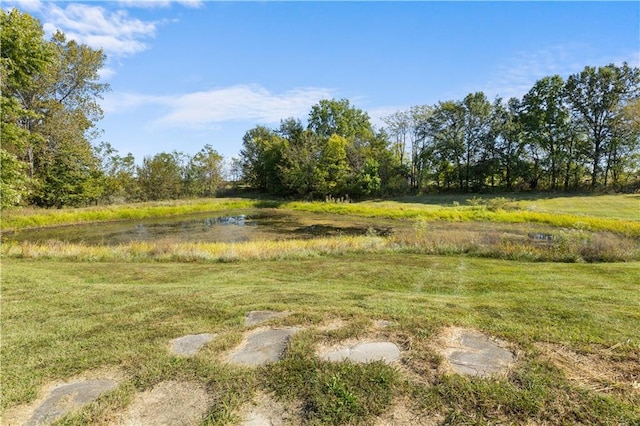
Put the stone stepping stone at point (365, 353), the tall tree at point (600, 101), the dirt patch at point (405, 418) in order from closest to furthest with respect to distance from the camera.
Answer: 1. the dirt patch at point (405, 418)
2. the stone stepping stone at point (365, 353)
3. the tall tree at point (600, 101)

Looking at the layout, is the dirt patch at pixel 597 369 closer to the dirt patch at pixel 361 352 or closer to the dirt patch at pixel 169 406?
the dirt patch at pixel 361 352

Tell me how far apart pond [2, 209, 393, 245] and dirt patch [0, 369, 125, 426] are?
49.4ft

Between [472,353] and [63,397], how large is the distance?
3.86m

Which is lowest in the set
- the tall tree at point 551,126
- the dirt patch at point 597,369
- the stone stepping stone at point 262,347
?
the stone stepping stone at point 262,347

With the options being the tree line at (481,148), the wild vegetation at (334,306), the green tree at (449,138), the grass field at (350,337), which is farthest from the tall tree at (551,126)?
the grass field at (350,337)

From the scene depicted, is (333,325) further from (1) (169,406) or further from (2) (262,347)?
(1) (169,406)

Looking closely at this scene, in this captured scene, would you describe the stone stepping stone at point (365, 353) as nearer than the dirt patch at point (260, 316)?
Yes

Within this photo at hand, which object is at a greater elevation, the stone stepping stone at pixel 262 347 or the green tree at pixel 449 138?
the green tree at pixel 449 138

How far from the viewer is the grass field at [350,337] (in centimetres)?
272

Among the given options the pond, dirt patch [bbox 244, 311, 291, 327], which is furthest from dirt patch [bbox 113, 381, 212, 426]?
the pond

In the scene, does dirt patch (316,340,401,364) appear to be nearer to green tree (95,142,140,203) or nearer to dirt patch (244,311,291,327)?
dirt patch (244,311,291,327)

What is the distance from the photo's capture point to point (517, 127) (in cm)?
3981

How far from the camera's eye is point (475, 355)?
343 cm

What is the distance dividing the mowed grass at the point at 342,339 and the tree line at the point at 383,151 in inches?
1090
